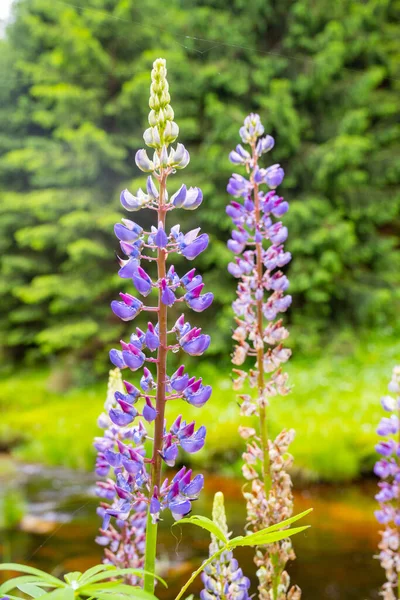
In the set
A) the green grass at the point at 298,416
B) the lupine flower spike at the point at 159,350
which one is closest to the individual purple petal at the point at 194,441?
the lupine flower spike at the point at 159,350

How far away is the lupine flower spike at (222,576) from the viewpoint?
0.63 m

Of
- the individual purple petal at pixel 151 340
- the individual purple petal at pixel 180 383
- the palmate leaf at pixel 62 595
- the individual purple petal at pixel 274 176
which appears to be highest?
the individual purple petal at pixel 274 176

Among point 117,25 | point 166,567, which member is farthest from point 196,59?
point 166,567

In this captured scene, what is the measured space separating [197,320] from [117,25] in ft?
7.36

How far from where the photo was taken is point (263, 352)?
796 mm

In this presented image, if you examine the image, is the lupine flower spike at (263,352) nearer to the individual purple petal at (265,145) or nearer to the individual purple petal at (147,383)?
the individual purple petal at (265,145)

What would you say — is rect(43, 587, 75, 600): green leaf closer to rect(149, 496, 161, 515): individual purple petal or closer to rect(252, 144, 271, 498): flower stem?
rect(149, 496, 161, 515): individual purple petal

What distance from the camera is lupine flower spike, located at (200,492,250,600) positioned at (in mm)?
627

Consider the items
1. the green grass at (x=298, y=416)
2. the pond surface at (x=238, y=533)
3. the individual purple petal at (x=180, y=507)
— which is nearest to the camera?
the individual purple petal at (x=180, y=507)

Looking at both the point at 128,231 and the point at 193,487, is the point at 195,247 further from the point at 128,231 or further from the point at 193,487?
the point at 193,487

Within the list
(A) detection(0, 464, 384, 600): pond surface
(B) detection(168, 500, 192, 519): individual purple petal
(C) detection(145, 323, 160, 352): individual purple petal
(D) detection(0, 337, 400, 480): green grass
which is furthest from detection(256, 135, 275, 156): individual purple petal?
(D) detection(0, 337, 400, 480): green grass

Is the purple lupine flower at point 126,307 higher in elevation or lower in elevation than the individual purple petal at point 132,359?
higher

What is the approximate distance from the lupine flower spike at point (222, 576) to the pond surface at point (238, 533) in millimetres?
746

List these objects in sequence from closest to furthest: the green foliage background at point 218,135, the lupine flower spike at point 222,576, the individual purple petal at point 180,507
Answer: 1. the individual purple petal at point 180,507
2. the lupine flower spike at point 222,576
3. the green foliage background at point 218,135
